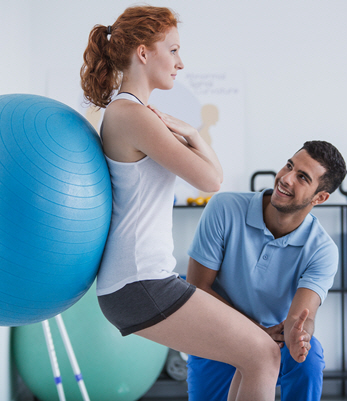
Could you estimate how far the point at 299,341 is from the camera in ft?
4.60

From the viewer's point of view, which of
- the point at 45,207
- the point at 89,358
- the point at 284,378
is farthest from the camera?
the point at 89,358

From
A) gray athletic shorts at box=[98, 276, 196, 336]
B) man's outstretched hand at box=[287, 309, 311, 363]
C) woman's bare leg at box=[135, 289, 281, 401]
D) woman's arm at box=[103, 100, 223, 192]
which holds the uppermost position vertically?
woman's arm at box=[103, 100, 223, 192]

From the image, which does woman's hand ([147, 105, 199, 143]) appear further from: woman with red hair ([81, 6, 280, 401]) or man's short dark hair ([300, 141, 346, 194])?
man's short dark hair ([300, 141, 346, 194])

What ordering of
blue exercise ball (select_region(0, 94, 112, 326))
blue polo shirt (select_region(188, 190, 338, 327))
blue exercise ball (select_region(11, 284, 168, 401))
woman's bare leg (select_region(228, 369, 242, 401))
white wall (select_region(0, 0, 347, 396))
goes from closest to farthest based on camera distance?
blue exercise ball (select_region(0, 94, 112, 326)) → woman's bare leg (select_region(228, 369, 242, 401)) → blue polo shirt (select_region(188, 190, 338, 327)) → blue exercise ball (select_region(11, 284, 168, 401)) → white wall (select_region(0, 0, 347, 396))

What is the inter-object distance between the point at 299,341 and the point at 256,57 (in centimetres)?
236

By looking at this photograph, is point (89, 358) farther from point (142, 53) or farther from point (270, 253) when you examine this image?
point (142, 53)

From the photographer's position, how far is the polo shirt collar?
1.74m

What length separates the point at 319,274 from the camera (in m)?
1.70

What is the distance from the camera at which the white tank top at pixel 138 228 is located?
3.80ft

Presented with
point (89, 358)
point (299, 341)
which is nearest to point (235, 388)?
point (299, 341)

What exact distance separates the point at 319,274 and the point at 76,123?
114 cm

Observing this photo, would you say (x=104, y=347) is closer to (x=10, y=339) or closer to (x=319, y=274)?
(x=10, y=339)

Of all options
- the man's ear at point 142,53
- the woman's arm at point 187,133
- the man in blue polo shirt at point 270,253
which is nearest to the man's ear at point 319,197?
the man in blue polo shirt at point 270,253

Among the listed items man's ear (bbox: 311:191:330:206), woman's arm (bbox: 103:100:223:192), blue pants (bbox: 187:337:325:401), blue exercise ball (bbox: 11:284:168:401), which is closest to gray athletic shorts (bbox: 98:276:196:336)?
woman's arm (bbox: 103:100:223:192)
